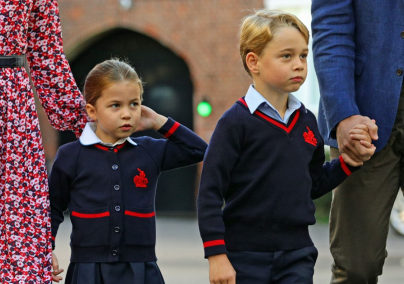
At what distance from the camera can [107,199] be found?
364 cm

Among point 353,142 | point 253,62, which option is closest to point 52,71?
point 253,62

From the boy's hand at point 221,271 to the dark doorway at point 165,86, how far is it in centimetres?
1066

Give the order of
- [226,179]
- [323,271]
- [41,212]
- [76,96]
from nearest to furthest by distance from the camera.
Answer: [226,179] < [41,212] < [76,96] < [323,271]

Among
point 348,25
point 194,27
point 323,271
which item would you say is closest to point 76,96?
point 348,25

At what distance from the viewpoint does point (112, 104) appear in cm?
368

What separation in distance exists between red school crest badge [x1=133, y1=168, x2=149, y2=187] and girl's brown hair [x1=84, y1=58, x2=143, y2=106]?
365 mm

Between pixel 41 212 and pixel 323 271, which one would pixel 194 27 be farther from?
pixel 41 212

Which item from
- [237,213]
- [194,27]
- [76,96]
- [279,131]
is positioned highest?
[194,27]

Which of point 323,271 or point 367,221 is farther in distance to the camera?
point 323,271

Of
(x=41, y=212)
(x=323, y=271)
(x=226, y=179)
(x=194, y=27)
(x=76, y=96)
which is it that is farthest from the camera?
(x=194, y=27)

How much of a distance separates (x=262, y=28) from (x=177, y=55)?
10.3 metres

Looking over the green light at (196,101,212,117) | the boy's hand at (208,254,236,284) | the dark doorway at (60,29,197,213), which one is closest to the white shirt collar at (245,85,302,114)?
the boy's hand at (208,254,236,284)

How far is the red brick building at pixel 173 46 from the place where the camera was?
13.3 meters

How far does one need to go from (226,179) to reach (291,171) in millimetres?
277
